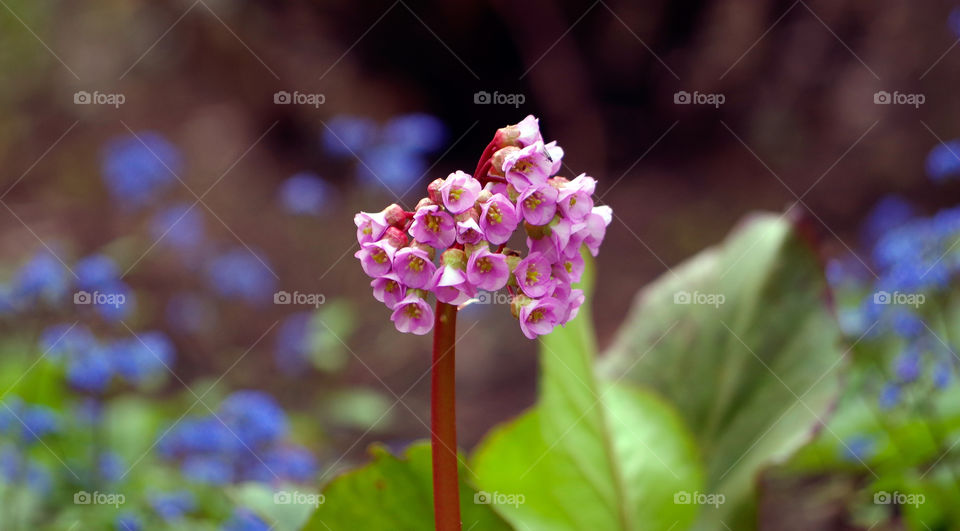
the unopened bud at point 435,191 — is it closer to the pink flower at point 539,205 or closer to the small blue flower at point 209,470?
the pink flower at point 539,205

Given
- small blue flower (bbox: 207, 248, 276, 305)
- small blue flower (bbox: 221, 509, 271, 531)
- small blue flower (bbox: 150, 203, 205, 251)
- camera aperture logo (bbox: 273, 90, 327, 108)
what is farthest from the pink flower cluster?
camera aperture logo (bbox: 273, 90, 327, 108)

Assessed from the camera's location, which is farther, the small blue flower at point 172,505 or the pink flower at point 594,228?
the small blue flower at point 172,505

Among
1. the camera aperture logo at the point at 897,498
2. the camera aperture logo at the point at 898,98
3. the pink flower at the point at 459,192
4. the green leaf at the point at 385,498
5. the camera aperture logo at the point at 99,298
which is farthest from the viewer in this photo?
the camera aperture logo at the point at 898,98

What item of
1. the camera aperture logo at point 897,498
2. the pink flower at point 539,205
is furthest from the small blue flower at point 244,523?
the camera aperture logo at point 897,498

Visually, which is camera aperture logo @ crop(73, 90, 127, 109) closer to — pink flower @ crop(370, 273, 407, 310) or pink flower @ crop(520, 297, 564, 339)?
pink flower @ crop(370, 273, 407, 310)

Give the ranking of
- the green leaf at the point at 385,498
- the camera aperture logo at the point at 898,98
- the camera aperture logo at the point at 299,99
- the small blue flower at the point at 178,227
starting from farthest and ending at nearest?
the camera aperture logo at the point at 299,99 → the camera aperture logo at the point at 898,98 → the small blue flower at the point at 178,227 → the green leaf at the point at 385,498

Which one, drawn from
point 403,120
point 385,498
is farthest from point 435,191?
point 403,120

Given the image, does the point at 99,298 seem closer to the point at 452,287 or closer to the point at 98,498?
the point at 98,498
